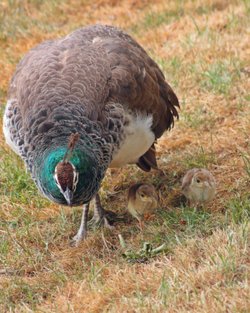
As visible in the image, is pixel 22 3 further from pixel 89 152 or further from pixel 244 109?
pixel 89 152

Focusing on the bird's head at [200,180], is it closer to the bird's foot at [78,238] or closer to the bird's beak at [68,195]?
the bird's foot at [78,238]

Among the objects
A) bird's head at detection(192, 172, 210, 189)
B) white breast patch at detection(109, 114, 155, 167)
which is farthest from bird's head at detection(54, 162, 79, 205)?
bird's head at detection(192, 172, 210, 189)

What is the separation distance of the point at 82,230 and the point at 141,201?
0.38m

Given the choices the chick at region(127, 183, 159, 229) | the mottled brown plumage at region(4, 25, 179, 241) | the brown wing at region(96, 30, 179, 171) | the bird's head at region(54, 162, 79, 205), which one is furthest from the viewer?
the chick at region(127, 183, 159, 229)

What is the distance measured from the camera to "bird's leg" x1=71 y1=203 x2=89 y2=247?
514cm

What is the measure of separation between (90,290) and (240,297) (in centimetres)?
80

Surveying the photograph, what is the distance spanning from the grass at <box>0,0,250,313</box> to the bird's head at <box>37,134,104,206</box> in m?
0.40

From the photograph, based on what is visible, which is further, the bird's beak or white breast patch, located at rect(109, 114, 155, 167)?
white breast patch, located at rect(109, 114, 155, 167)

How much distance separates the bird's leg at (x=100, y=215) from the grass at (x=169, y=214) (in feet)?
0.39

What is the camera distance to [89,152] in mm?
4543

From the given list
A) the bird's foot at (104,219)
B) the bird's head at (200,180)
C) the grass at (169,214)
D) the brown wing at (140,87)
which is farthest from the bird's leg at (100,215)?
the bird's head at (200,180)

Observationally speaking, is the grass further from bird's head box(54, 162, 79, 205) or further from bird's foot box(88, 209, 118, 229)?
bird's head box(54, 162, 79, 205)

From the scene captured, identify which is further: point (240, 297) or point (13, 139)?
point (13, 139)

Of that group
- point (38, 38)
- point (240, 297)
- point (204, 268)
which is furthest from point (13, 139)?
point (38, 38)
